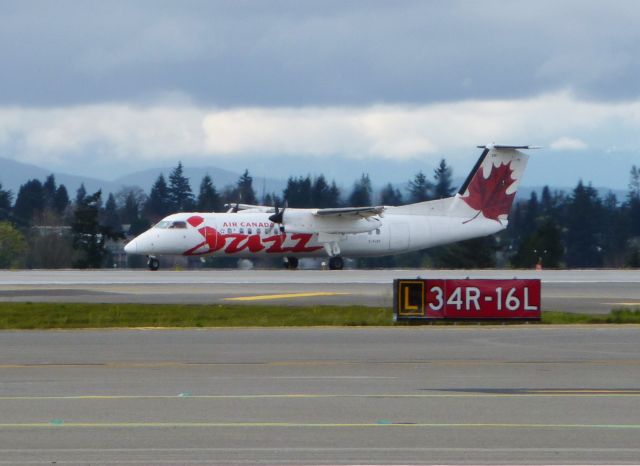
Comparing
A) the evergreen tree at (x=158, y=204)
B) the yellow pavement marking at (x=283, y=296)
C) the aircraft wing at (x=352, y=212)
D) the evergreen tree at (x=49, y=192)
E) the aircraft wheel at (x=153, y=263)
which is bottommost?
the yellow pavement marking at (x=283, y=296)

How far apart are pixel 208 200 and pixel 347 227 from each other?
165 feet

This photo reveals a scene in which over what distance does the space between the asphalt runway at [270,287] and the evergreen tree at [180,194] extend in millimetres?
53749

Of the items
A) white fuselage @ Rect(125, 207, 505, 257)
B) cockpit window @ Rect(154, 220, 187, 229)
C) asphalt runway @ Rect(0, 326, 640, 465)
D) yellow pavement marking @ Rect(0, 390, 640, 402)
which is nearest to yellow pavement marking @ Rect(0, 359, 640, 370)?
asphalt runway @ Rect(0, 326, 640, 465)

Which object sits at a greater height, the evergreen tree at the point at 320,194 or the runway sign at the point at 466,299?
the evergreen tree at the point at 320,194

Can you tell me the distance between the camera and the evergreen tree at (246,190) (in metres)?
103

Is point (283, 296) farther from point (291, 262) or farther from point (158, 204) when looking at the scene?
point (158, 204)

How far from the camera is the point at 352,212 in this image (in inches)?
2045

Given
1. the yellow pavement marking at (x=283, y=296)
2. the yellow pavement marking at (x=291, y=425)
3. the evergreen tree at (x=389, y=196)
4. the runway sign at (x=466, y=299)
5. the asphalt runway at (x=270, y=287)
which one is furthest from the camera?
the evergreen tree at (x=389, y=196)

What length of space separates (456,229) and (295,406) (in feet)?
144

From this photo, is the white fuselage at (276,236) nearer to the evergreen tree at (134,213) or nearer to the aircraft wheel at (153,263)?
the aircraft wheel at (153,263)

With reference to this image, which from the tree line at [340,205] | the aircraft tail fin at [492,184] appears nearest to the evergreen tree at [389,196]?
the tree line at [340,205]

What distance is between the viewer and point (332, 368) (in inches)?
635

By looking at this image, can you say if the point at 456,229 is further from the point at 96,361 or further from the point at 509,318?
the point at 96,361

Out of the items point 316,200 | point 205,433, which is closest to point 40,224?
point 316,200
